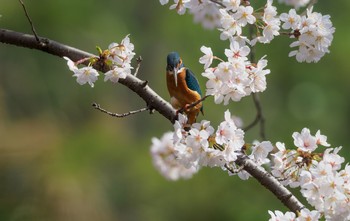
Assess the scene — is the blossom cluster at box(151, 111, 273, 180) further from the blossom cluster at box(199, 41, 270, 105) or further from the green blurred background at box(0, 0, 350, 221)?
the green blurred background at box(0, 0, 350, 221)

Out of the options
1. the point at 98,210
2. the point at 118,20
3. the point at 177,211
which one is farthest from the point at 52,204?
the point at 118,20

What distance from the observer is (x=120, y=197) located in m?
12.6

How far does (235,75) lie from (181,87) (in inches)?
28.8

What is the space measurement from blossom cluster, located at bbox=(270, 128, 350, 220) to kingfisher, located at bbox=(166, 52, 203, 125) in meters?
0.64

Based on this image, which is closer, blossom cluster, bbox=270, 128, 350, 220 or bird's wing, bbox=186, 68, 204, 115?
blossom cluster, bbox=270, 128, 350, 220

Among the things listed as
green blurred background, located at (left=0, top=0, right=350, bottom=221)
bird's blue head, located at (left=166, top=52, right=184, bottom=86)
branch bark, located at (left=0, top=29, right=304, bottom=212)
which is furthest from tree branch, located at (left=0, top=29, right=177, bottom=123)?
green blurred background, located at (left=0, top=0, right=350, bottom=221)

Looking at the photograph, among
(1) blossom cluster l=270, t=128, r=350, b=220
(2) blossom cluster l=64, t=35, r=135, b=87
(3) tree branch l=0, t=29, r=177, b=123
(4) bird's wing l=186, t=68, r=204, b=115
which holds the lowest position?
(1) blossom cluster l=270, t=128, r=350, b=220

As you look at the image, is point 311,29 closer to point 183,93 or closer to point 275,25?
point 275,25

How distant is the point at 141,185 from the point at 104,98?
254 centimetres

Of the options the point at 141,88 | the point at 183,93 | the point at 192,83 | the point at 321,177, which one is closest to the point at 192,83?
the point at 192,83

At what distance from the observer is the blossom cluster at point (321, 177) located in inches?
85.0

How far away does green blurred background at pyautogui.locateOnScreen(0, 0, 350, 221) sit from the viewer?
11.4 metres

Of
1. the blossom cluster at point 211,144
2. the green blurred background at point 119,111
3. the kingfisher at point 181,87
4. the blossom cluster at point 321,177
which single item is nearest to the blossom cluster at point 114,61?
the blossom cluster at point 211,144

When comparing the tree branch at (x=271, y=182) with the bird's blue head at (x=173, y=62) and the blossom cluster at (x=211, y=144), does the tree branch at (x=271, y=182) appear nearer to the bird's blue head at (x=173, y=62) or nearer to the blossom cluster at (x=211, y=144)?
the blossom cluster at (x=211, y=144)
